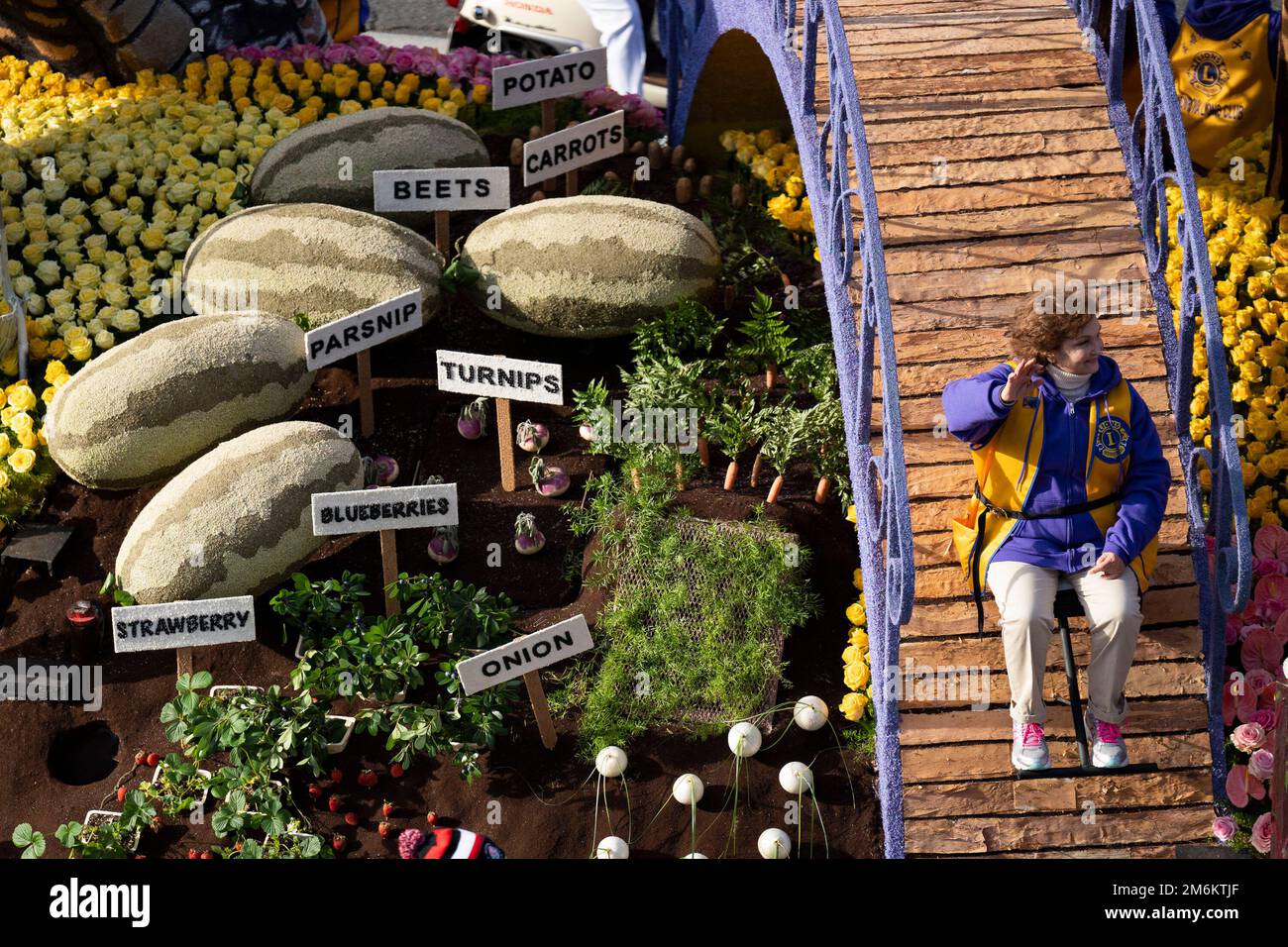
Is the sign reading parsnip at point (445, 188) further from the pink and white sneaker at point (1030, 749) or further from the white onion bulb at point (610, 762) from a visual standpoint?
the pink and white sneaker at point (1030, 749)

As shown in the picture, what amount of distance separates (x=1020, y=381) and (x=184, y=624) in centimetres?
317

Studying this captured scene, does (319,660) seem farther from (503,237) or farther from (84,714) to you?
(503,237)

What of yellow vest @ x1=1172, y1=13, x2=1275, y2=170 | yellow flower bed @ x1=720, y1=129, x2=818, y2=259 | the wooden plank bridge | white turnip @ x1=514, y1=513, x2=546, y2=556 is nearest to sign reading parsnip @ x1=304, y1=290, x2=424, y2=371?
white turnip @ x1=514, y1=513, x2=546, y2=556

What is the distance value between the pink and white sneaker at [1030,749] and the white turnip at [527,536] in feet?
7.48

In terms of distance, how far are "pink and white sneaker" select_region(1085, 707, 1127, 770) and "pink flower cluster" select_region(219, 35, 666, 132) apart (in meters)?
5.11

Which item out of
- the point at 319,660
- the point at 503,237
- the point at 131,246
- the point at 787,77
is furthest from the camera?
the point at 131,246

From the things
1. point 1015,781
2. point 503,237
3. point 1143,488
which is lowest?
point 1015,781

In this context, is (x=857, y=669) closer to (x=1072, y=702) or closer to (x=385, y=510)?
(x=1072, y=702)

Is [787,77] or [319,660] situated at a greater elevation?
[787,77]

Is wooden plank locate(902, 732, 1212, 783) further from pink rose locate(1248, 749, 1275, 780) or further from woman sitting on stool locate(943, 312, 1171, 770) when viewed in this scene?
pink rose locate(1248, 749, 1275, 780)

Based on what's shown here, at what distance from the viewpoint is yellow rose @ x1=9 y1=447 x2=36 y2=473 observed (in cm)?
716

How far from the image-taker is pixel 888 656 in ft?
18.0

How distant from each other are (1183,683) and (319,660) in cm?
310

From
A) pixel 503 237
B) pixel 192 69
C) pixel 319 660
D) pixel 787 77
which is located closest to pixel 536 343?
pixel 503 237
